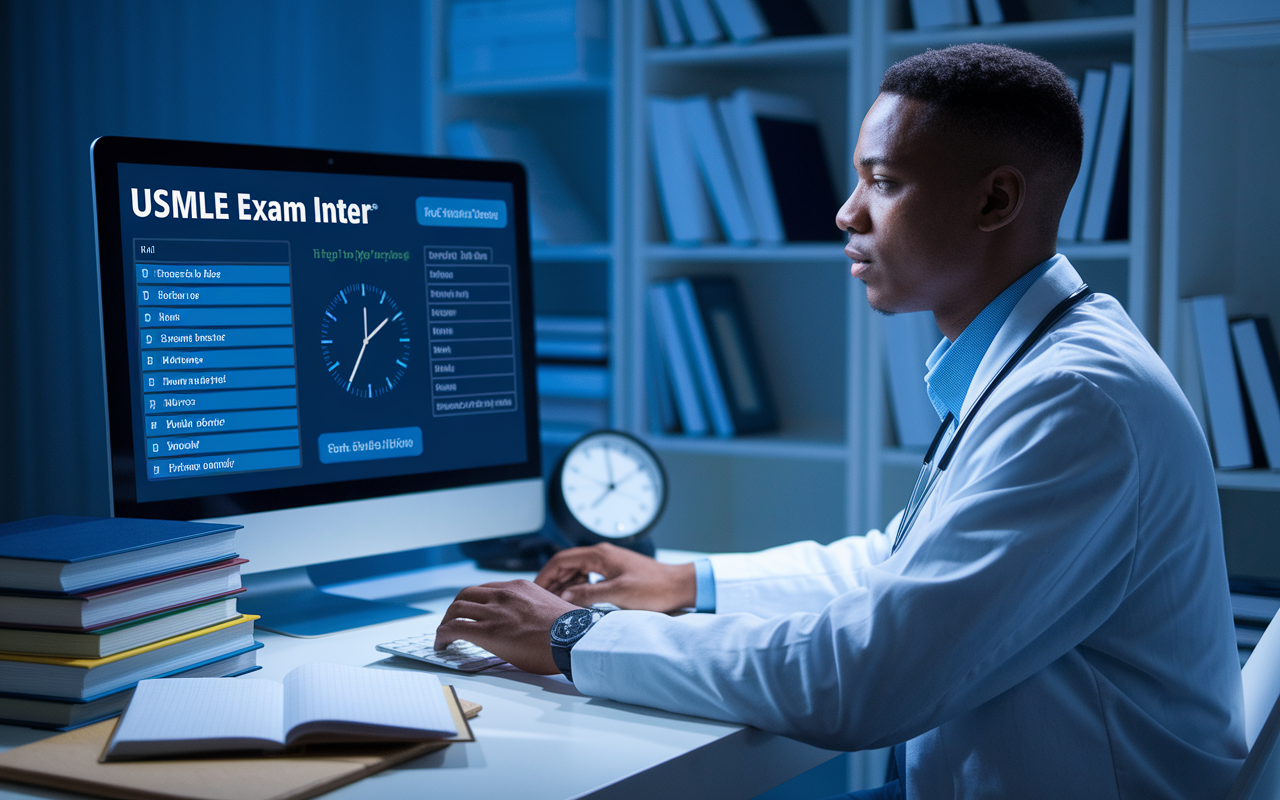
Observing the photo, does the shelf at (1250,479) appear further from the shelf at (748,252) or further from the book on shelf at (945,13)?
the book on shelf at (945,13)

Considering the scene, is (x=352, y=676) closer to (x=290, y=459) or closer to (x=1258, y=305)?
(x=290, y=459)

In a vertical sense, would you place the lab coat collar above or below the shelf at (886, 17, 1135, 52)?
below

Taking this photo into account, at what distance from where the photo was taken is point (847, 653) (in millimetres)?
904

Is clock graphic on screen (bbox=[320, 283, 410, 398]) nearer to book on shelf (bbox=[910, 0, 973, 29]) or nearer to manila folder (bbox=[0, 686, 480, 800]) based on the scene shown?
manila folder (bbox=[0, 686, 480, 800])

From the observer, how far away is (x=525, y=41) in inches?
94.6

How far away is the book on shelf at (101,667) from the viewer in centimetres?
93

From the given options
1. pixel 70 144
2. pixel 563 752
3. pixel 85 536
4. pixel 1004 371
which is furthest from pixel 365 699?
pixel 70 144

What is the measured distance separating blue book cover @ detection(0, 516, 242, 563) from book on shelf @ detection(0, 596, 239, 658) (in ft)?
0.22

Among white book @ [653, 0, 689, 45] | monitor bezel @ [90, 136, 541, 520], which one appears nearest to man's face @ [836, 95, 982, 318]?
monitor bezel @ [90, 136, 541, 520]

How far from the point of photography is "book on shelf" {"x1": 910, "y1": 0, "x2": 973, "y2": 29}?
198 cm

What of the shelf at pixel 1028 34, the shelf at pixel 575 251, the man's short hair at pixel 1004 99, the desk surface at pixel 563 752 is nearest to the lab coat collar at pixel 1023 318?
the man's short hair at pixel 1004 99

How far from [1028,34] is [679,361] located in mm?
907

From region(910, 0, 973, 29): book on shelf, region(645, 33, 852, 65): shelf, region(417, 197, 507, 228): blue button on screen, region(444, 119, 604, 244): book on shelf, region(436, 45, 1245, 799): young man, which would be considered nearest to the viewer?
region(436, 45, 1245, 799): young man

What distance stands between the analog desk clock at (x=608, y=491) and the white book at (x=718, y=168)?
27.4 inches
